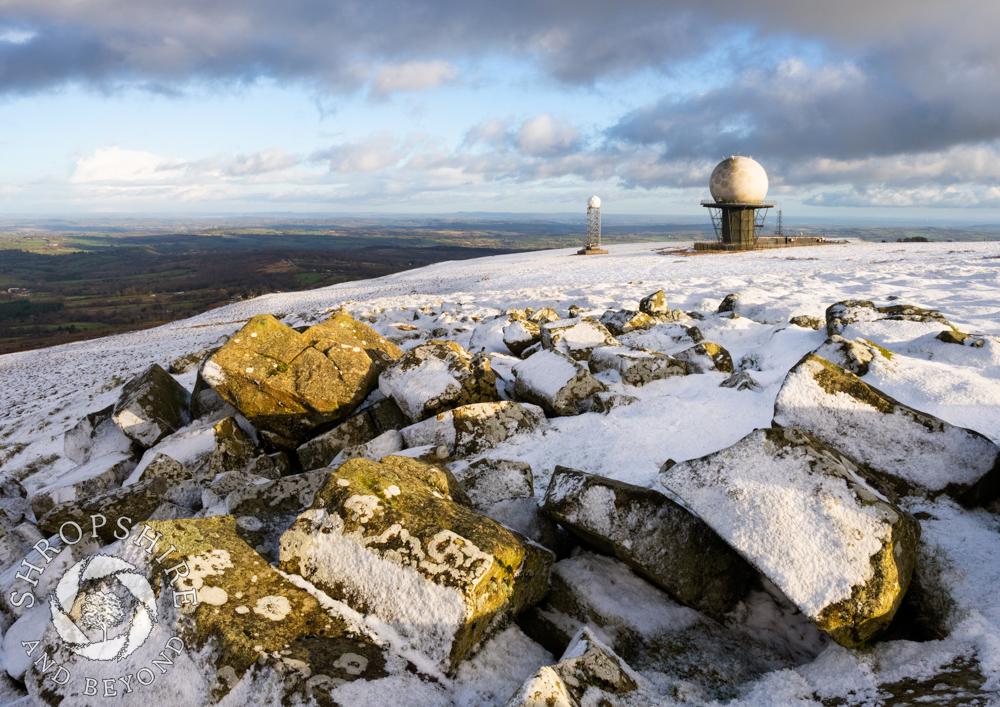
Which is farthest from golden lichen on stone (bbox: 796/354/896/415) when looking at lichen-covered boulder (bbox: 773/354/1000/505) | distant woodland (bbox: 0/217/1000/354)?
distant woodland (bbox: 0/217/1000/354)

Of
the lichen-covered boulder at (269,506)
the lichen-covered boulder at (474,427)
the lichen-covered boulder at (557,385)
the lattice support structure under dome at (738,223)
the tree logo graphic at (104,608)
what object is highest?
the lattice support structure under dome at (738,223)

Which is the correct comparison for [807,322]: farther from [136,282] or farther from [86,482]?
[136,282]

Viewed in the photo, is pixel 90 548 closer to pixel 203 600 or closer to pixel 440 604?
pixel 203 600

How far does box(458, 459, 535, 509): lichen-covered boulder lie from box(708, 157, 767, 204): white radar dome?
38.7 meters

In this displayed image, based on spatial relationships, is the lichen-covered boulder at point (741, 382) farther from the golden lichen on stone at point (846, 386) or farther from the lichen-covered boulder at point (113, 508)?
the lichen-covered boulder at point (113, 508)

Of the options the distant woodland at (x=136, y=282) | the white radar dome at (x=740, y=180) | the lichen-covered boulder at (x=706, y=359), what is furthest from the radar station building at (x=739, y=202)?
the distant woodland at (x=136, y=282)

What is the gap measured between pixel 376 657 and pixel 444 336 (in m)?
11.0

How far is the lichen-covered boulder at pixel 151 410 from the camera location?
8586mm

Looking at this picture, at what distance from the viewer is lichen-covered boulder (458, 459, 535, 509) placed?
17.5 ft

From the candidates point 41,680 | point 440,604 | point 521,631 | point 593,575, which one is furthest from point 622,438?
point 41,680

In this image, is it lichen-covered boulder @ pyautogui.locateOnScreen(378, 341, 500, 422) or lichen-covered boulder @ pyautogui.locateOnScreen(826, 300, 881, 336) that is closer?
lichen-covered boulder @ pyautogui.locateOnScreen(378, 341, 500, 422)

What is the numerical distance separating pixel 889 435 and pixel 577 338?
5.36 m

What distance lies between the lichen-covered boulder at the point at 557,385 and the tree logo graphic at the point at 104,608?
499cm

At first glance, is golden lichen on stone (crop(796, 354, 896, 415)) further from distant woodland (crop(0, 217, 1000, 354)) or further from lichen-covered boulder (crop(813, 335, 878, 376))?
distant woodland (crop(0, 217, 1000, 354))
